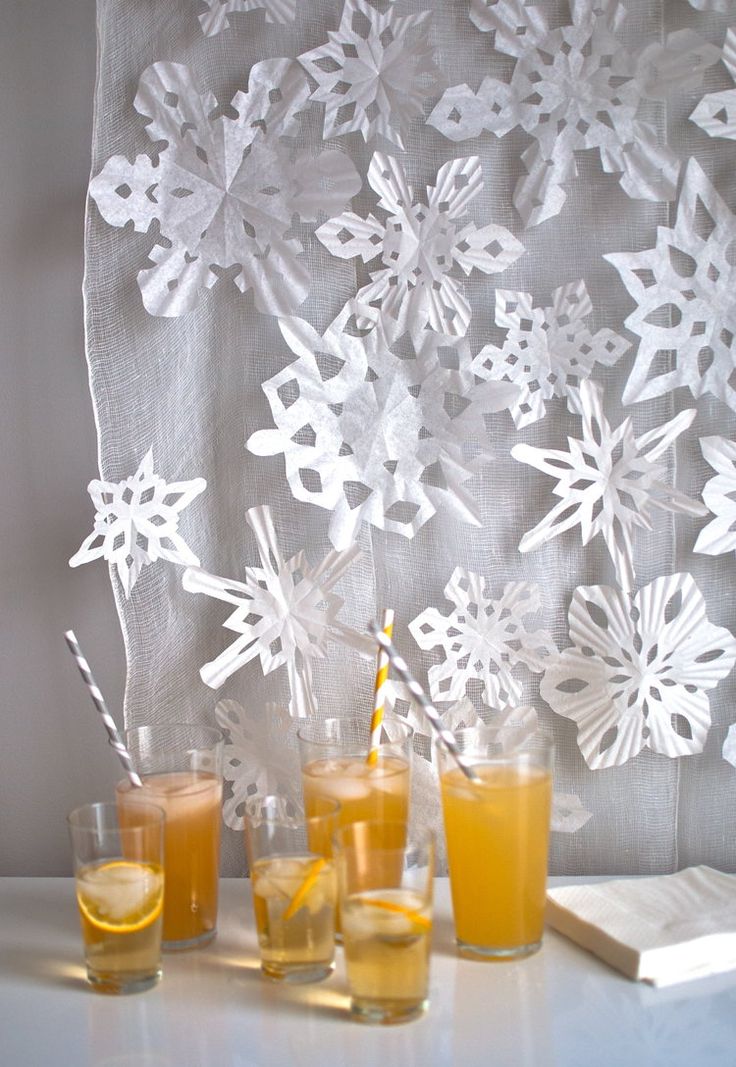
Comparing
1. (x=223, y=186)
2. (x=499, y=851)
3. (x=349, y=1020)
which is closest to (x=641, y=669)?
(x=499, y=851)

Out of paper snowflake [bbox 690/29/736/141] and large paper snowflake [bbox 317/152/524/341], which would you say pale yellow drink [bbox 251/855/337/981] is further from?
paper snowflake [bbox 690/29/736/141]

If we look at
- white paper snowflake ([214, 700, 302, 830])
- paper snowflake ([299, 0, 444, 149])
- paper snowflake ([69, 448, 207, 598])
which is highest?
paper snowflake ([299, 0, 444, 149])

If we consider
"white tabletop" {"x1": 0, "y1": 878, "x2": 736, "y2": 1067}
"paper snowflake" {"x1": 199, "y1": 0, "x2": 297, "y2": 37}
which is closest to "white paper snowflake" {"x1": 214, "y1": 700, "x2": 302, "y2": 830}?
"white tabletop" {"x1": 0, "y1": 878, "x2": 736, "y2": 1067}

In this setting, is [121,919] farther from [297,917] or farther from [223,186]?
[223,186]

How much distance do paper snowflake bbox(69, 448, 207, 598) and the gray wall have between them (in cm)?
6

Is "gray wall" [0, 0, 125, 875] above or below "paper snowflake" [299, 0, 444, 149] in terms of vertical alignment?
below

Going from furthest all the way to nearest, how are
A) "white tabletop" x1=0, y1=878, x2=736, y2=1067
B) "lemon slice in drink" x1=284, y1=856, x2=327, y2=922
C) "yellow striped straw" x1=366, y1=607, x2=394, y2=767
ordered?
"yellow striped straw" x1=366, y1=607, x2=394, y2=767
"lemon slice in drink" x1=284, y1=856, x2=327, y2=922
"white tabletop" x1=0, y1=878, x2=736, y2=1067

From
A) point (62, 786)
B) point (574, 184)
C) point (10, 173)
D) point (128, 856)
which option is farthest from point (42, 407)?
point (574, 184)

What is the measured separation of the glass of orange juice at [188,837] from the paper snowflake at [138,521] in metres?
0.23

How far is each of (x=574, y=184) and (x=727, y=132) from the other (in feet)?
0.56

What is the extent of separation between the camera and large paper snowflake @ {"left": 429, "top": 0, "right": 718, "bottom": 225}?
47.9 inches

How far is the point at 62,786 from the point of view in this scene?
137cm

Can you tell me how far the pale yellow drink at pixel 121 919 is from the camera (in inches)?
40.2

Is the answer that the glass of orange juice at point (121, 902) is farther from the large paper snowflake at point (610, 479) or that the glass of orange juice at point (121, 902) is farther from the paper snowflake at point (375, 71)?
the paper snowflake at point (375, 71)
